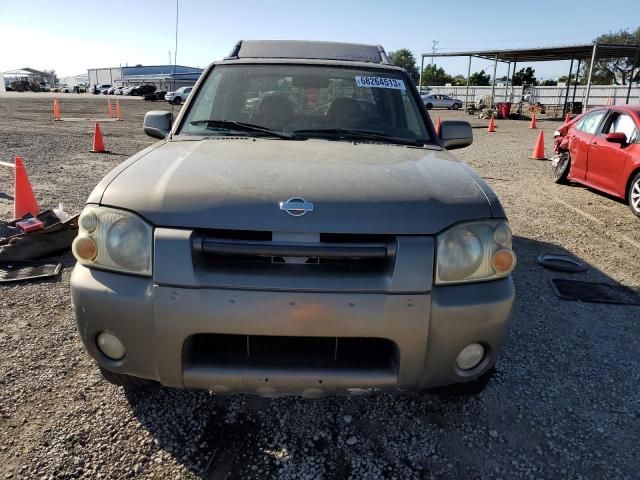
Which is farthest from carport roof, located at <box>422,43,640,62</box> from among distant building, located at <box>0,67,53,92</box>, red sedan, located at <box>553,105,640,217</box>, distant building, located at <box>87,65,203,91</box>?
distant building, located at <box>0,67,53,92</box>

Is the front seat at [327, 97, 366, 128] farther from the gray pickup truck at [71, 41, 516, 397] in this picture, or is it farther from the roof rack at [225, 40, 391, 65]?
the gray pickup truck at [71, 41, 516, 397]

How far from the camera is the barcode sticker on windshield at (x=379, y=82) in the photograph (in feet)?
11.6

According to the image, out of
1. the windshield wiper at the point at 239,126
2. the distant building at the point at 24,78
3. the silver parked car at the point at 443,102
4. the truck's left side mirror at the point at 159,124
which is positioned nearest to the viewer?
the windshield wiper at the point at 239,126

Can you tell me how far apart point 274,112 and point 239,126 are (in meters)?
0.28

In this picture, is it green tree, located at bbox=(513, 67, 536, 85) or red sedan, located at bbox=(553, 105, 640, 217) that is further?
green tree, located at bbox=(513, 67, 536, 85)

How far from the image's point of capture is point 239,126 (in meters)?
3.18

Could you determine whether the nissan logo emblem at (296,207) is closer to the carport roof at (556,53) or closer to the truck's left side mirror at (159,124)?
the truck's left side mirror at (159,124)

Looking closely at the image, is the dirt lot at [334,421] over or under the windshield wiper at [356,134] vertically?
under

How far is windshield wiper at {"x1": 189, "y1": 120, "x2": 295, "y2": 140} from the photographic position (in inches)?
123

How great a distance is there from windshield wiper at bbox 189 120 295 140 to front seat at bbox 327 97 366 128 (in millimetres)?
352

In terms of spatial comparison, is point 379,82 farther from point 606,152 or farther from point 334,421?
point 606,152

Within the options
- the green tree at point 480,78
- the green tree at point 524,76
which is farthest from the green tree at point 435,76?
the green tree at point 524,76

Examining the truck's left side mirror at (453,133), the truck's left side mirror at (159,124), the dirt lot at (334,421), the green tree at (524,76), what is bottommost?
the dirt lot at (334,421)

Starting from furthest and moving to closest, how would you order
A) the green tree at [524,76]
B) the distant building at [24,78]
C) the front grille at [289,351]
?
the distant building at [24,78] → the green tree at [524,76] → the front grille at [289,351]
